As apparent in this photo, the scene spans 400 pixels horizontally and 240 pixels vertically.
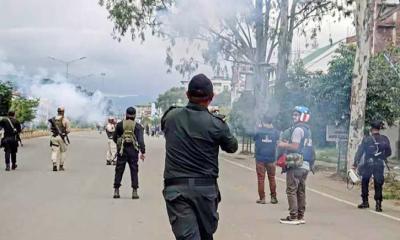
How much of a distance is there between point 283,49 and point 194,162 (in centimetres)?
2624

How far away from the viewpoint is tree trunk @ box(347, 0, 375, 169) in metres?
19.6

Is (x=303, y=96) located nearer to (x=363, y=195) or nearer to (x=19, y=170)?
(x=19, y=170)

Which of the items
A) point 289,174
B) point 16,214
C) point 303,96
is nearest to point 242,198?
point 289,174

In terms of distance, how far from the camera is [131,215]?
1129 cm

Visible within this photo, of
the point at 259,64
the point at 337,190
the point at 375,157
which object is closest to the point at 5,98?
the point at 259,64

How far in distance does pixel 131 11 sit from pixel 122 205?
69.4 ft

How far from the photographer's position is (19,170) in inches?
787

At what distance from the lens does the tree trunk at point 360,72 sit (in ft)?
64.3

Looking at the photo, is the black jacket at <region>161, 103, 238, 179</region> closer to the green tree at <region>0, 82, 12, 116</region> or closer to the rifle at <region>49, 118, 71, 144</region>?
the rifle at <region>49, 118, 71, 144</region>

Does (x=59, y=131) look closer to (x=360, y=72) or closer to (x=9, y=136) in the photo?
(x=9, y=136)

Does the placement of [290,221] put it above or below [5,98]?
below

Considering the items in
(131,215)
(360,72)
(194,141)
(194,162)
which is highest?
(360,72)

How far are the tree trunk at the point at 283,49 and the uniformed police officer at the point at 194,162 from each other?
2432 centimetres

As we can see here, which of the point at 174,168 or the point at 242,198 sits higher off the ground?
the point at 174,168
